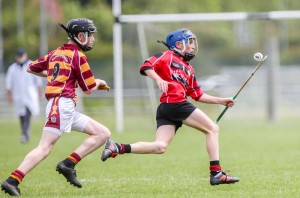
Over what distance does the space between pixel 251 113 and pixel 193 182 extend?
20223mm

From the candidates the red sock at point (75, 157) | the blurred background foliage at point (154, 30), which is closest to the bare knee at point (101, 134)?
the red sock at point (75, 157)

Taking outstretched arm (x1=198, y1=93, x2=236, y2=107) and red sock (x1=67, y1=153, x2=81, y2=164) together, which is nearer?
red sock (x1=67, y1=153, x2=81, y2=164)

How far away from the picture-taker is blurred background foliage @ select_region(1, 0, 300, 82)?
24.0 meters

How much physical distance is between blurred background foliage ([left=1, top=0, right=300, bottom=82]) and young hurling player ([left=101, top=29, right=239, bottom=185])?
1298cm

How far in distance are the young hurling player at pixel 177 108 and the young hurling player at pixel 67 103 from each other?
1.27 feet

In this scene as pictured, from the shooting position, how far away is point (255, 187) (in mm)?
9367

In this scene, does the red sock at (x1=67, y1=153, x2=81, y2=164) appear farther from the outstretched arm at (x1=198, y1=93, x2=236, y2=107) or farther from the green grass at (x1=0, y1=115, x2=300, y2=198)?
the outstretched arm at (x1=198, y1=93, x2=236, y2=107)

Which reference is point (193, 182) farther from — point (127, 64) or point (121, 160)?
point (127, 64)

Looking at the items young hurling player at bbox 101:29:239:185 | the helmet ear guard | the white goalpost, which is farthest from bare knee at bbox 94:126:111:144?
the white goalpost

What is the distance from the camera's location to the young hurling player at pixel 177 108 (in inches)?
373

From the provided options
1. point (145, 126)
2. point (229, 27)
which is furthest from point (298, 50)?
point (145, 126)

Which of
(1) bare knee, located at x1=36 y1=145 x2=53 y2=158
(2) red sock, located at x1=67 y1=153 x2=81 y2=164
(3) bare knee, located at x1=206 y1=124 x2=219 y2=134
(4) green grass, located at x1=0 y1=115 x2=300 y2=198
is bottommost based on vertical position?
(4) green grass, located at x1=0 y1=115 x2=300 y2=198

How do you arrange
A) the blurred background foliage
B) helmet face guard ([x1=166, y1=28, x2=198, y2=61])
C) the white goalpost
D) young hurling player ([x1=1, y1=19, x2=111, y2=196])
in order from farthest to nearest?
the blurred background foliage
the white goalpost
helmet face guard ([x1=166, y1=28, x2=198, y2=61])
young hurling player ([x1=1, y1=19, x2=111, y2=196])

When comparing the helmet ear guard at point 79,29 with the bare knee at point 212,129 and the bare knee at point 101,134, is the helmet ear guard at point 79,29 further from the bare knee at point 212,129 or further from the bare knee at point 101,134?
the bare knee at point 212,129
